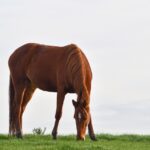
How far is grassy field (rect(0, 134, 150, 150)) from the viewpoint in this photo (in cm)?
1317

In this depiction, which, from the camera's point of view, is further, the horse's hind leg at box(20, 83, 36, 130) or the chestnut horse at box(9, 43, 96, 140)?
the horse's hind leg at box(20, 83, 36, 130)

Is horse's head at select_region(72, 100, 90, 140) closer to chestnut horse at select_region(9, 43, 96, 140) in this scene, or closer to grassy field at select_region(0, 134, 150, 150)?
chestnut horse at select_region(9, 43, 96, 140)

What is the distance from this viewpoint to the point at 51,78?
57.3 ft

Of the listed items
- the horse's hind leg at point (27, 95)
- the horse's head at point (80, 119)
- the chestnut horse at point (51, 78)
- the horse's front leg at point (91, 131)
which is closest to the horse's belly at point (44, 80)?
the chestnut horse at point (51, 78)

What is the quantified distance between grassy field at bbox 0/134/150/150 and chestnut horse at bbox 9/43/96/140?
55 cm

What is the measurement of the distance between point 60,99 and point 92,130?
114 cm

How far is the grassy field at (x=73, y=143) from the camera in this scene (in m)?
13.2

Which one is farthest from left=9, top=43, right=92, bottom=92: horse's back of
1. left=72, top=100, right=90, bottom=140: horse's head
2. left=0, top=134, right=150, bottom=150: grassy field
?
left=0, top=134, right=150, bottom=150: grassy field

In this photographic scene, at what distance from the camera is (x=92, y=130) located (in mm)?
16578

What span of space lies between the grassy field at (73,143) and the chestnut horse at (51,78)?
1.81 ft

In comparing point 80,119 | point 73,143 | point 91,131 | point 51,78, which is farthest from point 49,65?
point 73,143

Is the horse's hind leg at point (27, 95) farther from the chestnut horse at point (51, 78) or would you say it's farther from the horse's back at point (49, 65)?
the horse's back at point (49, 65)

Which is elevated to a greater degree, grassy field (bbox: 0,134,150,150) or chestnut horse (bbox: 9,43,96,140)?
chestnut horse (bbox: 9,43,96,140)

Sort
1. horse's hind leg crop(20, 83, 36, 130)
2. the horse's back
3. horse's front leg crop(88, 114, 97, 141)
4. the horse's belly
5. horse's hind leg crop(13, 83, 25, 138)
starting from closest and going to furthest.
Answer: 1. horse's front leg crop(88, 114, 97, 141)
2. the horse's back
3. the horse's belly
4. horse's hind leg crop(13, 83, 25, 138)
5. horse's hind leg crop(20, 83, 36, 130)
